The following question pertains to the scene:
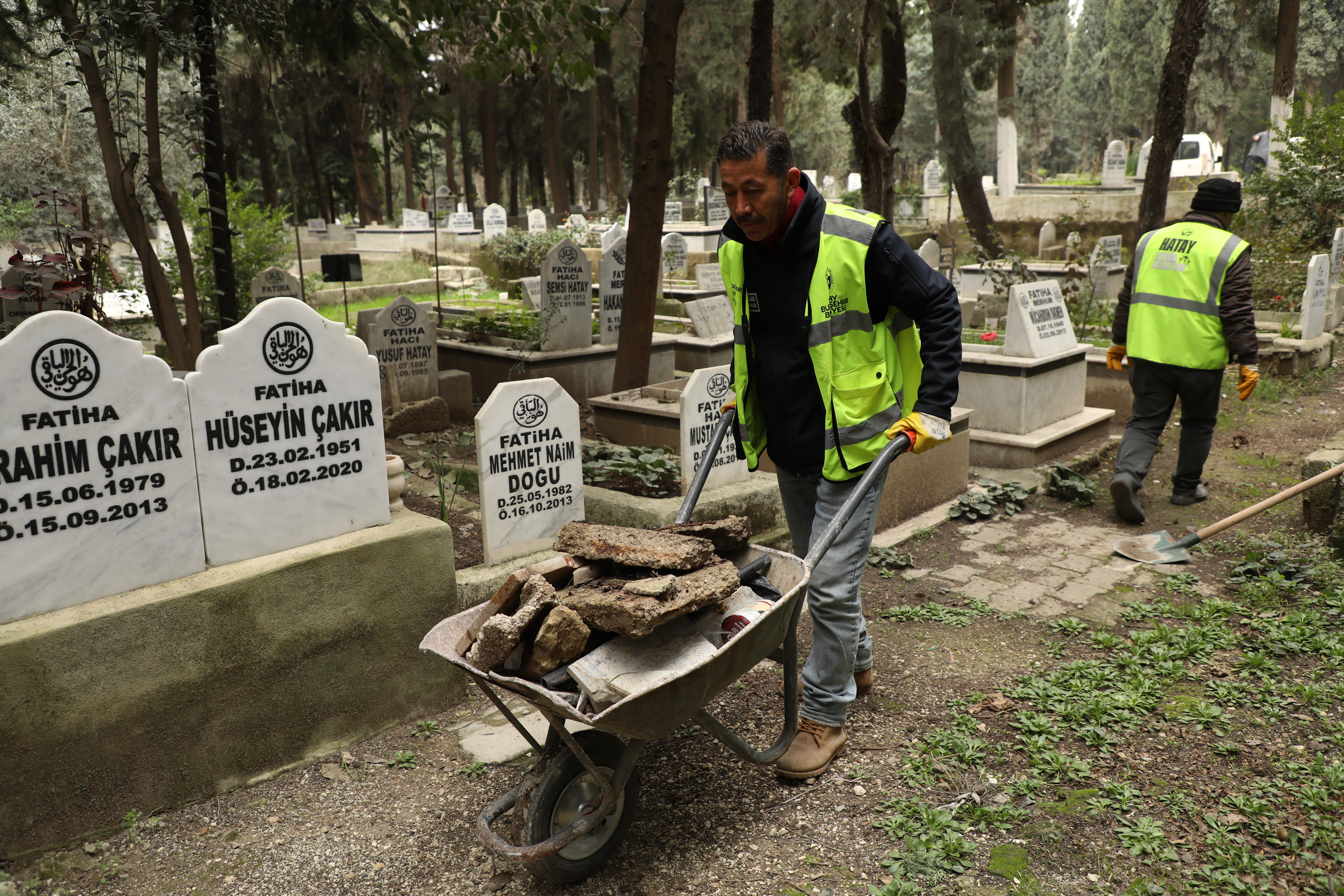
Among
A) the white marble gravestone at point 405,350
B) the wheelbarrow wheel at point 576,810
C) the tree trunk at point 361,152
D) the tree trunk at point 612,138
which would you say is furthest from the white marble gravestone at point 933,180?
the wheelbarrow wheel at point 576,810

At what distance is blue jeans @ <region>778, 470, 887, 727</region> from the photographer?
3051 millimetres

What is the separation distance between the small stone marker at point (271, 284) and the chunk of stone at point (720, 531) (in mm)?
8990

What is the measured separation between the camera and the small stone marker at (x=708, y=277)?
13500 mm

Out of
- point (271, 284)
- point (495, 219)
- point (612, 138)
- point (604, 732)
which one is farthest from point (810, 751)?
point (612, 138)

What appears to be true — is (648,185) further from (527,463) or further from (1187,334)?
(1187,334)

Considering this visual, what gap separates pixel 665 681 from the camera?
89.7 inches

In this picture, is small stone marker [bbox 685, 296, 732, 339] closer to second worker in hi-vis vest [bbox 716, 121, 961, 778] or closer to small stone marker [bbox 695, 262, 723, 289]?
small stone marker [bbox 695, 262, 723, 289]

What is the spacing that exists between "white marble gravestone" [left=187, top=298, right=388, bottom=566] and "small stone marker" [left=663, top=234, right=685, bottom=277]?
1199cm

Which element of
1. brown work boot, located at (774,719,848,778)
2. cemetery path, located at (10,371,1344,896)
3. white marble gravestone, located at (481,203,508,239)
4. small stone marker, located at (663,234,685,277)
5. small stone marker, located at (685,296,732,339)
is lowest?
cemetery path, located at (10,371,1344,896)

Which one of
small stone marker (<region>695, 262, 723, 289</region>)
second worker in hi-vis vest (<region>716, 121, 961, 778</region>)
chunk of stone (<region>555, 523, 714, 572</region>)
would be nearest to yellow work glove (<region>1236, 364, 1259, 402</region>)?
second worker in hi-vis vest (<region>716, 121, 961, 778</region>)

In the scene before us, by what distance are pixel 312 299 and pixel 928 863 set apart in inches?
642

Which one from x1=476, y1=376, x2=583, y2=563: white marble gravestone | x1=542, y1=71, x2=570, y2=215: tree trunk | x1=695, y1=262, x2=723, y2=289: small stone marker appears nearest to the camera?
x1=476, y1=376, x2=583, y2=563: white marble gravestone

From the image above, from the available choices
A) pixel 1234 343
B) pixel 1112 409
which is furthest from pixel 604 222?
pixel 1234 343

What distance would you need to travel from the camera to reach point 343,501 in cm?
346
